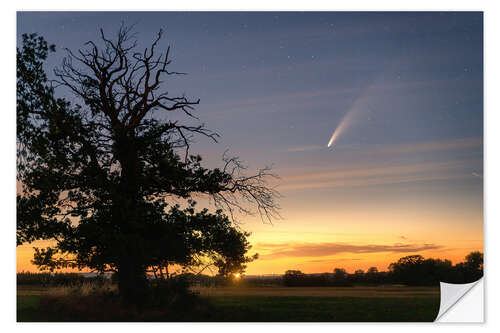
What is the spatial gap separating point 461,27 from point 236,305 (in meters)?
6.54

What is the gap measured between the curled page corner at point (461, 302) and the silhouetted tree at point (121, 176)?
10.9ft

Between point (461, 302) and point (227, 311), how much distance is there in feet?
13.5

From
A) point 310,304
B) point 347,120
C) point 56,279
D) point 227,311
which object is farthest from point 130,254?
point 347,120

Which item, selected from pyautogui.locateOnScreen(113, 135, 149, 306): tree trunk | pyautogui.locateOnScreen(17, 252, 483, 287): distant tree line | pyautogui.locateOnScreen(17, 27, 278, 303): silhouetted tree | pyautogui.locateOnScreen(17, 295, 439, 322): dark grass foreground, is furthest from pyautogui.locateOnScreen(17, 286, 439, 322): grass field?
pyautogui.locateOnScreen(113, 135, 149, 306): tree trunk

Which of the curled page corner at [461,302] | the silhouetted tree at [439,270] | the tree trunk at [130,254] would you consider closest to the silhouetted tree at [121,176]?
the tree trunk at [130,254]

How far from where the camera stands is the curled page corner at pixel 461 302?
30.6 ft

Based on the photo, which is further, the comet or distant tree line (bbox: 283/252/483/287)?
the comet

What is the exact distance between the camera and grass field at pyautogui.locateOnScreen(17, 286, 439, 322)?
30.8 feet

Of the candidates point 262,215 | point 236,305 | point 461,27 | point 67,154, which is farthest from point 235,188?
point 461,27

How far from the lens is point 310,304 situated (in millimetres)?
9656

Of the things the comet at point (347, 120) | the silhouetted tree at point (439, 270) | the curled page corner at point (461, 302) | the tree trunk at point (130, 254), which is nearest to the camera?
the curled page corner at point (461, 302)

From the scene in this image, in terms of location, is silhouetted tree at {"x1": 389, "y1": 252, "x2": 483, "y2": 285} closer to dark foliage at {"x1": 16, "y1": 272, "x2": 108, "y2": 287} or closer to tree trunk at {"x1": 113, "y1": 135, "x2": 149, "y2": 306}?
tree trunk at {"x1": 113, "y1": 135, "x2": 149, "y2": 306}
